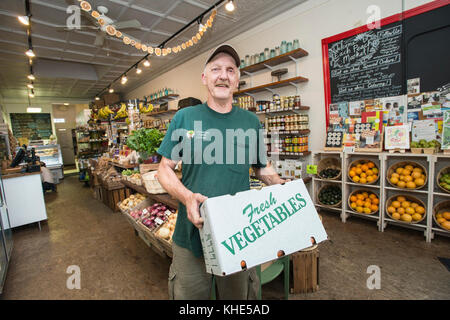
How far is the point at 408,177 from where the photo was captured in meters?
2.95

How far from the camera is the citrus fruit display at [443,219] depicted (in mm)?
2685

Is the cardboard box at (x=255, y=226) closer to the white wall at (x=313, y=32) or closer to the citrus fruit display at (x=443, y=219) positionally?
the citrus fruit display at (x=443, y=219)

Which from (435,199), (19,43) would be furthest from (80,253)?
(19,43)

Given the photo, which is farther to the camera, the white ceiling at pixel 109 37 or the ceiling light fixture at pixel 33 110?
the ceiling light fixture at pixel 33 110

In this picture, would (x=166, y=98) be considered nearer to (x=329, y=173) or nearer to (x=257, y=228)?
(x=329, y=173)

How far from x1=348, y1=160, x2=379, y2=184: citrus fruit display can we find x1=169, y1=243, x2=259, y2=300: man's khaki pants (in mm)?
2911

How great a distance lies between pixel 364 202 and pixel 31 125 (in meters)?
15.4

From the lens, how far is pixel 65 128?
43.9ft

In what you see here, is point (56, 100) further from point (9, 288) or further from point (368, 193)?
point (368, 193)

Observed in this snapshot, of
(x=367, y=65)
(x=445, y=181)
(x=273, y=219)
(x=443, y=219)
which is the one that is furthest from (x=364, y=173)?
(x=273, y=219)

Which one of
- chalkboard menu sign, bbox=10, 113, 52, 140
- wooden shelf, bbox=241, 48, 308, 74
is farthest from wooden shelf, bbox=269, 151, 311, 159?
chalkboard menu sign, bbox=10, 113, 52, 140

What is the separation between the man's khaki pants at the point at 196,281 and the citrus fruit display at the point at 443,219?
2.93m

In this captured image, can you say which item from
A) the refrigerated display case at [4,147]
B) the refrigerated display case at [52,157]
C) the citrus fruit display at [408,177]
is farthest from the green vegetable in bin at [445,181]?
the refrigerated display case at [52,157]
